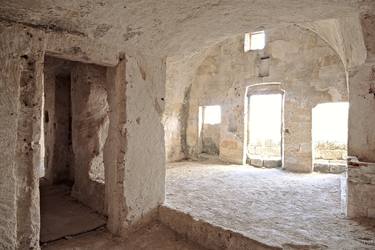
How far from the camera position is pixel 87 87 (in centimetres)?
417

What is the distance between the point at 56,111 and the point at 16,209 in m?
3.01

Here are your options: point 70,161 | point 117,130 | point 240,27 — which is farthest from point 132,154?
point 70,161

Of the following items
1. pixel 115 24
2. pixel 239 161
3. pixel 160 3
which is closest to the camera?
pixel 160 3

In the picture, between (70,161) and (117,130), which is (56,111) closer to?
(70,161)

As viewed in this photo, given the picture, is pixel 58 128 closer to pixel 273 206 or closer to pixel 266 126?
pixel 273 206

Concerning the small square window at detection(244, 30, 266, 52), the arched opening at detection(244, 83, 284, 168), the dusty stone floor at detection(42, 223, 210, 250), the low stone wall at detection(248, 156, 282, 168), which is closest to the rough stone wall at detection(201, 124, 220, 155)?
the arched opening at detection(244, 83, 284, 168)

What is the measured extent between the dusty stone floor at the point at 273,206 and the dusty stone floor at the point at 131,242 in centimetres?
35

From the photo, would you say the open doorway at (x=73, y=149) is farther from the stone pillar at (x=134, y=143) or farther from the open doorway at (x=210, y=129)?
the open doorway at (x=210, y=129)

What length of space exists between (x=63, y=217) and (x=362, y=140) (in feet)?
12.9

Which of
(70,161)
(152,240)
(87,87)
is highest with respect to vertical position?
(87,87)

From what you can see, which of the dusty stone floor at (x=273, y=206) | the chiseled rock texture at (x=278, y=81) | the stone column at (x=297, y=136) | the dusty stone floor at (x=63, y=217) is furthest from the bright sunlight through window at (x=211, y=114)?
the dusty stone floor at (x=63, y=217)

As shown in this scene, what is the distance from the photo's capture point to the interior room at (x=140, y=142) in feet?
7.70

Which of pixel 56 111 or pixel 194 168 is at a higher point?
pixel 56 111

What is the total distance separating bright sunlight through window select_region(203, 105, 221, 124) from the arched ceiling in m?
5.59
